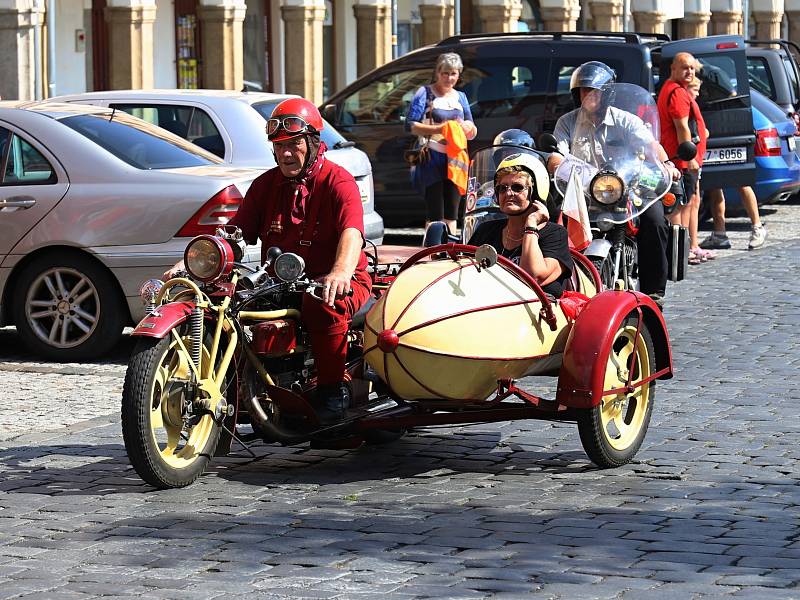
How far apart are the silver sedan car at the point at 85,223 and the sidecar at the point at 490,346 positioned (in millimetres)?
3396

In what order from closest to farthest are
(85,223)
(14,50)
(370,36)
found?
(85,223) < (14,50) < (370,36)

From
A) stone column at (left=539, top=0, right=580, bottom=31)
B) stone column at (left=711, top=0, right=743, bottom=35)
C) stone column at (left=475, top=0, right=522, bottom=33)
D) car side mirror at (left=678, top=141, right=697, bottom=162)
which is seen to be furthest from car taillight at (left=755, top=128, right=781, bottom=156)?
stone column at (left=711, top=0, right=743, bottom=35)

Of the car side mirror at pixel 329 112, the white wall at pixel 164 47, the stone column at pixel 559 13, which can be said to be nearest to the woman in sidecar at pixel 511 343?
the car side mirror at pixel 329 112

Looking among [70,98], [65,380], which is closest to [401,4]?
[70,98]

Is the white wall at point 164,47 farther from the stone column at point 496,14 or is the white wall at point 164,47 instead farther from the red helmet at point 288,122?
the red helmet at point 288,122

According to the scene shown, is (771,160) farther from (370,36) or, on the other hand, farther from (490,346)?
(370,36)

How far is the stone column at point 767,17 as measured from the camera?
55219mm

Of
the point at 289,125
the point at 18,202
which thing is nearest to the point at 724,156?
the point at 18,202

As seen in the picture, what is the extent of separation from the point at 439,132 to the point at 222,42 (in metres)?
15.0

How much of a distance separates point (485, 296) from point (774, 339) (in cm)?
485

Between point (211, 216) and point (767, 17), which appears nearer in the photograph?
point (211, 216)

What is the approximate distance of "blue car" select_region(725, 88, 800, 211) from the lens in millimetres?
19797

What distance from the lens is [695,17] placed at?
49.6 meters

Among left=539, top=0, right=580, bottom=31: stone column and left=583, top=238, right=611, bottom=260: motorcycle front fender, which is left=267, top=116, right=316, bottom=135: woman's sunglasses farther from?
left=539, top=0, right=580, bottom=31: stone column
